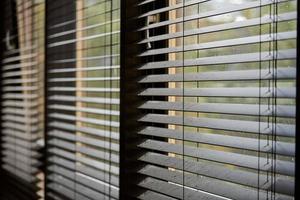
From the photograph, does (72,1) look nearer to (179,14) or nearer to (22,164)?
(179,14)

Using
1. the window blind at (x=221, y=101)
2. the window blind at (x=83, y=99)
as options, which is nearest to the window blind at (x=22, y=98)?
the window blind at (x=83, y=99)

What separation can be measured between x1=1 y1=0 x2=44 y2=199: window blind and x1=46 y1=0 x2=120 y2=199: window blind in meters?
0.21

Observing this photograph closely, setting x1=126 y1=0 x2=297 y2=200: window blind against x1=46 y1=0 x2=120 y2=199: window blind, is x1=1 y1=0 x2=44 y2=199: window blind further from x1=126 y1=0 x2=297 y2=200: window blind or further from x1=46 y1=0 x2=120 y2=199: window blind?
x1=126 y1=0 x2=297 y2=200: window blind

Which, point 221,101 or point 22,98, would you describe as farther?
point 22,98

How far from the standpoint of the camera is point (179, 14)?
4.11ft

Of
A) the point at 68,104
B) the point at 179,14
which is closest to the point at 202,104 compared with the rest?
the point at 179,14

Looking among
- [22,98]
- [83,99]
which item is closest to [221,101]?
[83,99]

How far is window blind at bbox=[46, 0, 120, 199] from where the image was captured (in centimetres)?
142

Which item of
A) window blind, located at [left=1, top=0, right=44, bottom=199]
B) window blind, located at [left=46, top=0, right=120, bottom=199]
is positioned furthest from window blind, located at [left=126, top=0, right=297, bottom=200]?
window blind, located at [left=1, top=0, right=44, bottom=199]

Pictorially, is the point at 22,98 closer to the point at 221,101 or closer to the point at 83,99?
the point at 83,99

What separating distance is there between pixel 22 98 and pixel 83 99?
2.26 feet

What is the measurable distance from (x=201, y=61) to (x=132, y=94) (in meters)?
0.32

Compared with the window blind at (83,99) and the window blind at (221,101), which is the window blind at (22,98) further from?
the window blind at (221,101)

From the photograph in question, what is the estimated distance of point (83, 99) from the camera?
Result: 1.62 meters
